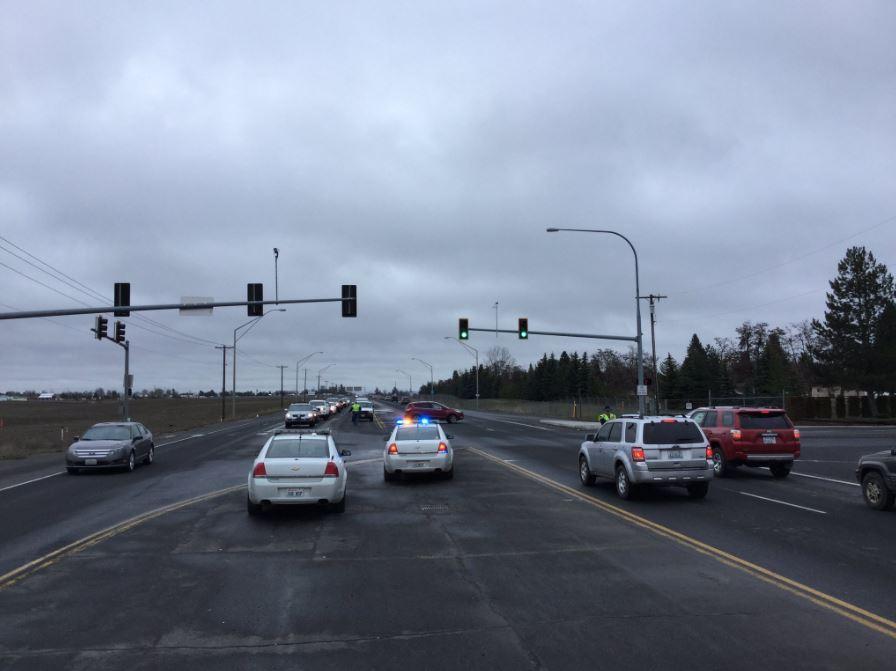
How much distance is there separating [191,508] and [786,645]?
35.8 feet

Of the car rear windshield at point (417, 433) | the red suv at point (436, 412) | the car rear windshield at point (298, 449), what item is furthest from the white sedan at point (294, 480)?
the red suv at point (436, 412)

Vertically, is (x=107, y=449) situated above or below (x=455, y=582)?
above

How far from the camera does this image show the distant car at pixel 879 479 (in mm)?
12414

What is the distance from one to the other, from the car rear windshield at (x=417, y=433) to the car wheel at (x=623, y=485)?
5223mm

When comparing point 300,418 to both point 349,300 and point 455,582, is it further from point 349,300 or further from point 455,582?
point 455,582

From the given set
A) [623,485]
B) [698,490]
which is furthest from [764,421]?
[623,485]

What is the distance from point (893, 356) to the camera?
5878 cm

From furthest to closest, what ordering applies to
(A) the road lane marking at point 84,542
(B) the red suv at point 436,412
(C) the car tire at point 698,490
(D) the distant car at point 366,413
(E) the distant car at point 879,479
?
(D) the distant car at point 366,413 → (B) the red suv at point 436,412 → (C) the car tire at point 698,490 → (E) the distant car at point 879,479 → (A) the road lane marking at point 84,542

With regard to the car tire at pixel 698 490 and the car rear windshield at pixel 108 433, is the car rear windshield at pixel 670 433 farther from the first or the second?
the car rear windshield at pixel 108 433

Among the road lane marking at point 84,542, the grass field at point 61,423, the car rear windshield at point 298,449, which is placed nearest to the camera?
the road lane marking at point 84,542

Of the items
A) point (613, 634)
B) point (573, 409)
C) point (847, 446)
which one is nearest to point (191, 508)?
point (613, 634)

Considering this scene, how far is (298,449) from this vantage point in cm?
1302

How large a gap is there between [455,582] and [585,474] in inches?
365

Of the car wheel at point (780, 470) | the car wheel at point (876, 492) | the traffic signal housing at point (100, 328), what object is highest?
the traffic signal housing at point (100, 328)
